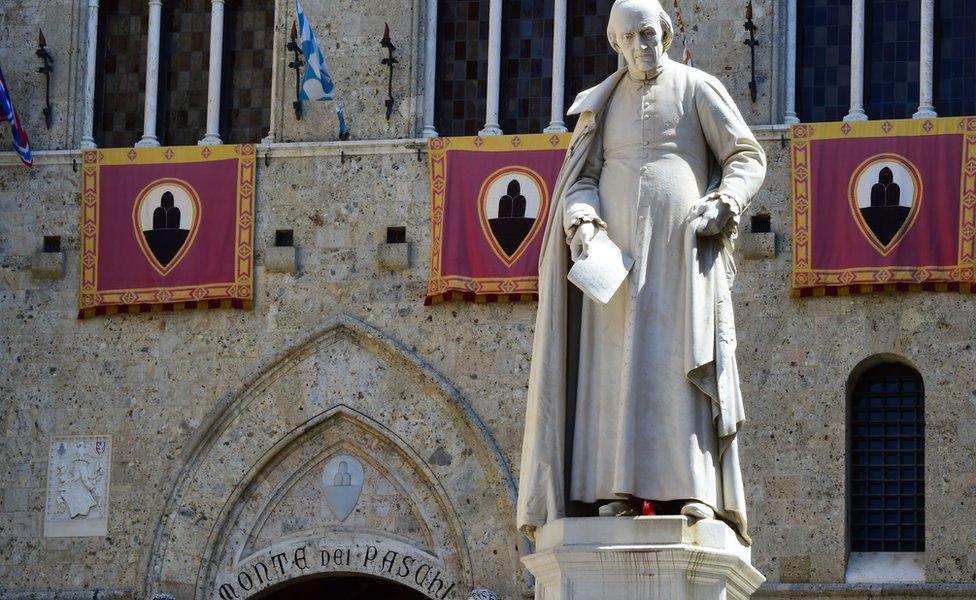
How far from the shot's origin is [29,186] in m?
20.2

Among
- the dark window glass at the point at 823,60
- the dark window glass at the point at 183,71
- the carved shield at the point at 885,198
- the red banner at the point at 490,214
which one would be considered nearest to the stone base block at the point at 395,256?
the red banner at the point at 490,214

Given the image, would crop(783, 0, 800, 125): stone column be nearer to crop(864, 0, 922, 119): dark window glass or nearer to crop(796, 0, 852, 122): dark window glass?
crop(796, 0, 852, 122): dark window glass

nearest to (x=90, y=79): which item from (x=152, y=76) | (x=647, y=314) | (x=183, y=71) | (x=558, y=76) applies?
(x=152, y=76)

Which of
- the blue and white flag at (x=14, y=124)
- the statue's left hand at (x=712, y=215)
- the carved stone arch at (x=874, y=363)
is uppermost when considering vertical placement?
the blue and white flag at (x=14, y=124)

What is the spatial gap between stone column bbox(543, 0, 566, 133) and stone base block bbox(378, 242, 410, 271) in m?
1.46

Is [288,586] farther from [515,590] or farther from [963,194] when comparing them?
[963,194]

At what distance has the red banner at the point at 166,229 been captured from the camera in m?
19.7

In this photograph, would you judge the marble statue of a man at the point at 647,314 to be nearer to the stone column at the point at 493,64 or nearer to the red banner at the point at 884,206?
the red banner at the point at 884,206

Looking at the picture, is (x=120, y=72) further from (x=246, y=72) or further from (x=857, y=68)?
(x=857, y=68)

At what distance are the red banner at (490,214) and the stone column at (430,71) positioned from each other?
0.34 meters

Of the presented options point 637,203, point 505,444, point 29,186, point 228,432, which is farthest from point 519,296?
point 637,203

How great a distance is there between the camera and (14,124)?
1980cm

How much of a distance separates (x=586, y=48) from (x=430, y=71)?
4.18ft

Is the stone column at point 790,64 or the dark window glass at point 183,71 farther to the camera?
the dark window glass at point 183,71
